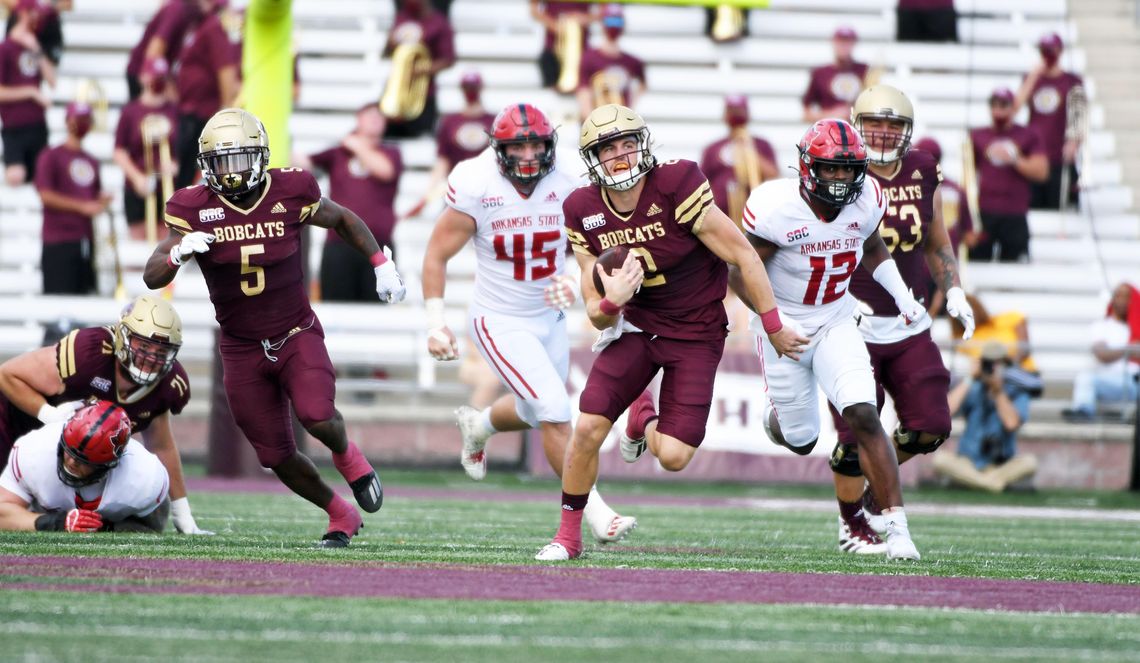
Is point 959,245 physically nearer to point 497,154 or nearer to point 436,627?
point 497,154

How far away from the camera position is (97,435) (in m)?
6.75

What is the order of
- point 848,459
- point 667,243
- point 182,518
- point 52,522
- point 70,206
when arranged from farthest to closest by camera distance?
point 70,206
point 182,518
point 848,459
point 52,522
point 667,243

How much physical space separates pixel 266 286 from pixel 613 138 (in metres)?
1.58

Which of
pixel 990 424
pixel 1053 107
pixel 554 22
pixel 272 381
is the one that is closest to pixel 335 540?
pixel 272 381

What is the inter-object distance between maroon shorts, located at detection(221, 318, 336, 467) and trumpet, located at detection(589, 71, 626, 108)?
7.75m

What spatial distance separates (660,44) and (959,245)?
395cm

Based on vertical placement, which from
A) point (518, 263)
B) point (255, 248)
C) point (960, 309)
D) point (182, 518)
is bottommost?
point (182, 518)

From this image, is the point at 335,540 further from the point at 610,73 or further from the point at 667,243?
the point at 610,73

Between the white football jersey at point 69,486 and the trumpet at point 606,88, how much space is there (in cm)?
776

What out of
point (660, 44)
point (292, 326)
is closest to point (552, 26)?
point (660, 44)

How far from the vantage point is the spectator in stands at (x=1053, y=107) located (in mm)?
14625

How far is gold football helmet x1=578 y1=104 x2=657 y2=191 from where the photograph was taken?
6.13 metres

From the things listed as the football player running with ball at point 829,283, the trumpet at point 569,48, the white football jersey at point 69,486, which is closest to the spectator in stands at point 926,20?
the trumpet at point 569,48

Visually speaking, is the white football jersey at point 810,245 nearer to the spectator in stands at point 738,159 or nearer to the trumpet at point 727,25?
the spectator in stands at point 738,159
